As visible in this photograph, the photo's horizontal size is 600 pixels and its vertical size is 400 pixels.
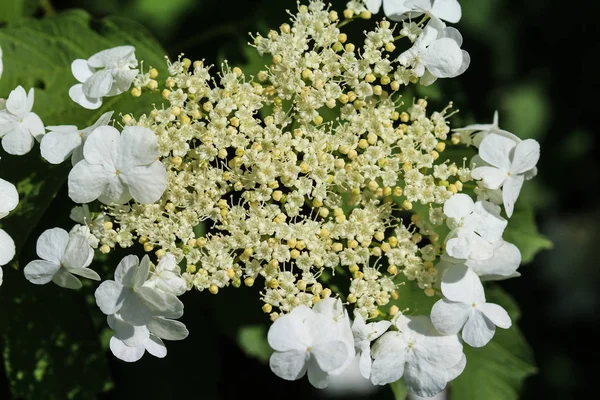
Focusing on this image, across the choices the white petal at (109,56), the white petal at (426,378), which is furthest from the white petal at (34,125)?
the white petal at (426,378)

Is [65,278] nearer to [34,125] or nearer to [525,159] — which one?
[34,125]

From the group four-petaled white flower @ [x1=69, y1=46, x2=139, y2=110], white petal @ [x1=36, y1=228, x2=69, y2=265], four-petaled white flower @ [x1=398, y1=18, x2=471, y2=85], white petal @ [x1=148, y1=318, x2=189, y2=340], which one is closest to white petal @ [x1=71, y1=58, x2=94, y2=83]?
four-petaled white flower @ [x1=69, y1=46, x2=139, y2=110]

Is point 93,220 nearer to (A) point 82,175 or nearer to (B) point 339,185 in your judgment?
(A) point 82,175

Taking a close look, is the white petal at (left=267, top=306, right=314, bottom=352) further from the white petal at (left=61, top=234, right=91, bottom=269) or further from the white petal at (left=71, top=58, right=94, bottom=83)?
the white petal at (left=71, top=58, right=94, bottom=83)

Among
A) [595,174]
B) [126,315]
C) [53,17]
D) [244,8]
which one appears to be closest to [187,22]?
[244,8]

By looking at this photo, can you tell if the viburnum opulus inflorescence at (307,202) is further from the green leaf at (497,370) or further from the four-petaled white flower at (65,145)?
the green leaf at (497,370)

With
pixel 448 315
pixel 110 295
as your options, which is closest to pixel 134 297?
pixel 110 295
